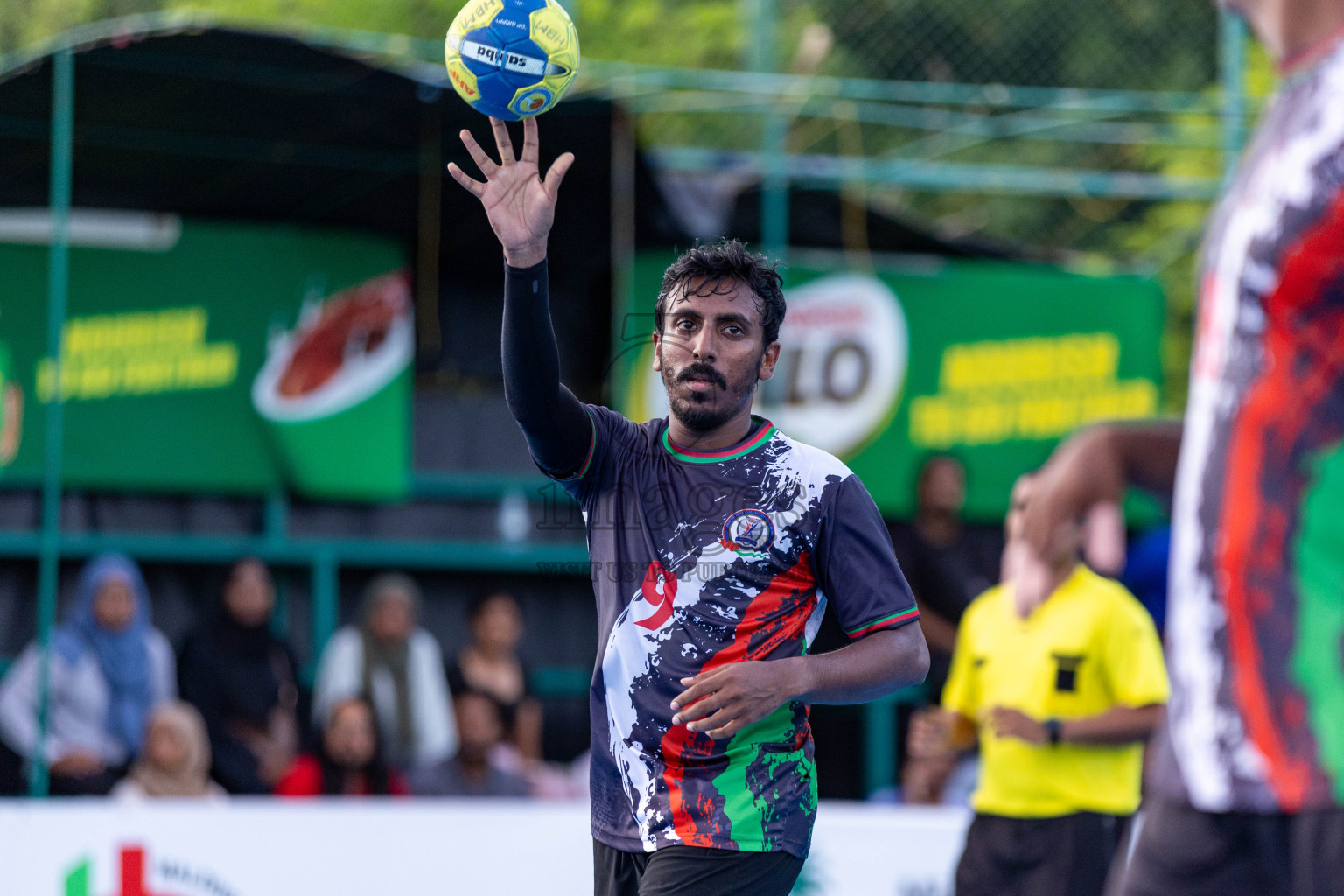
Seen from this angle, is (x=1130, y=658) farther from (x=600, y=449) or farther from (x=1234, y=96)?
(x=1234, y=96)

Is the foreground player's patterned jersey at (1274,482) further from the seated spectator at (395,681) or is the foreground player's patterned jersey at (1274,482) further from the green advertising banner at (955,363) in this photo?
the green advertising banner at (955,363)

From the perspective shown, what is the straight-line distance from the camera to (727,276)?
3.48 metres

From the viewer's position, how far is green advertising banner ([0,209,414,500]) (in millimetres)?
9867

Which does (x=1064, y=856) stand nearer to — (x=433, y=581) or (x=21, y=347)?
(x=433, y=581)

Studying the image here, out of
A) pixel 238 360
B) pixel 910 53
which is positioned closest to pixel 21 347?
pixel 238 360

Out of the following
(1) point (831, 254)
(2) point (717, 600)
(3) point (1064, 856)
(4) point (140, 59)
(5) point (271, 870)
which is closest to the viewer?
(2) point (717, 600)

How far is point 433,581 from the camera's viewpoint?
417 inches

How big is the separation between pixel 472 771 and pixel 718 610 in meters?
5.67

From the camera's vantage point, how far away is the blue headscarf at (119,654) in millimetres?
8562

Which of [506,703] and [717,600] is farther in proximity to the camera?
[506,703]

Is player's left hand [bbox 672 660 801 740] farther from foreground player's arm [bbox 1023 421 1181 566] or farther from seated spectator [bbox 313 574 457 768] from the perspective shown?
seated spectator [bbox 313 574 457 768]

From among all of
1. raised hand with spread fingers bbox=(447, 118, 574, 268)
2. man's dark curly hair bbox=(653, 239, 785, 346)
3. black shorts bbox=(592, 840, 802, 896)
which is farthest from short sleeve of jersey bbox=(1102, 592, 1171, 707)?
raised hand with spread fingers bbox=(447, 118, 574, 268)

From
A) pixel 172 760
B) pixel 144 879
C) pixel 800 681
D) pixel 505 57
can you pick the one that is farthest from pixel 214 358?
pixel 800 681

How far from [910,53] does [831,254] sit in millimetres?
2812
